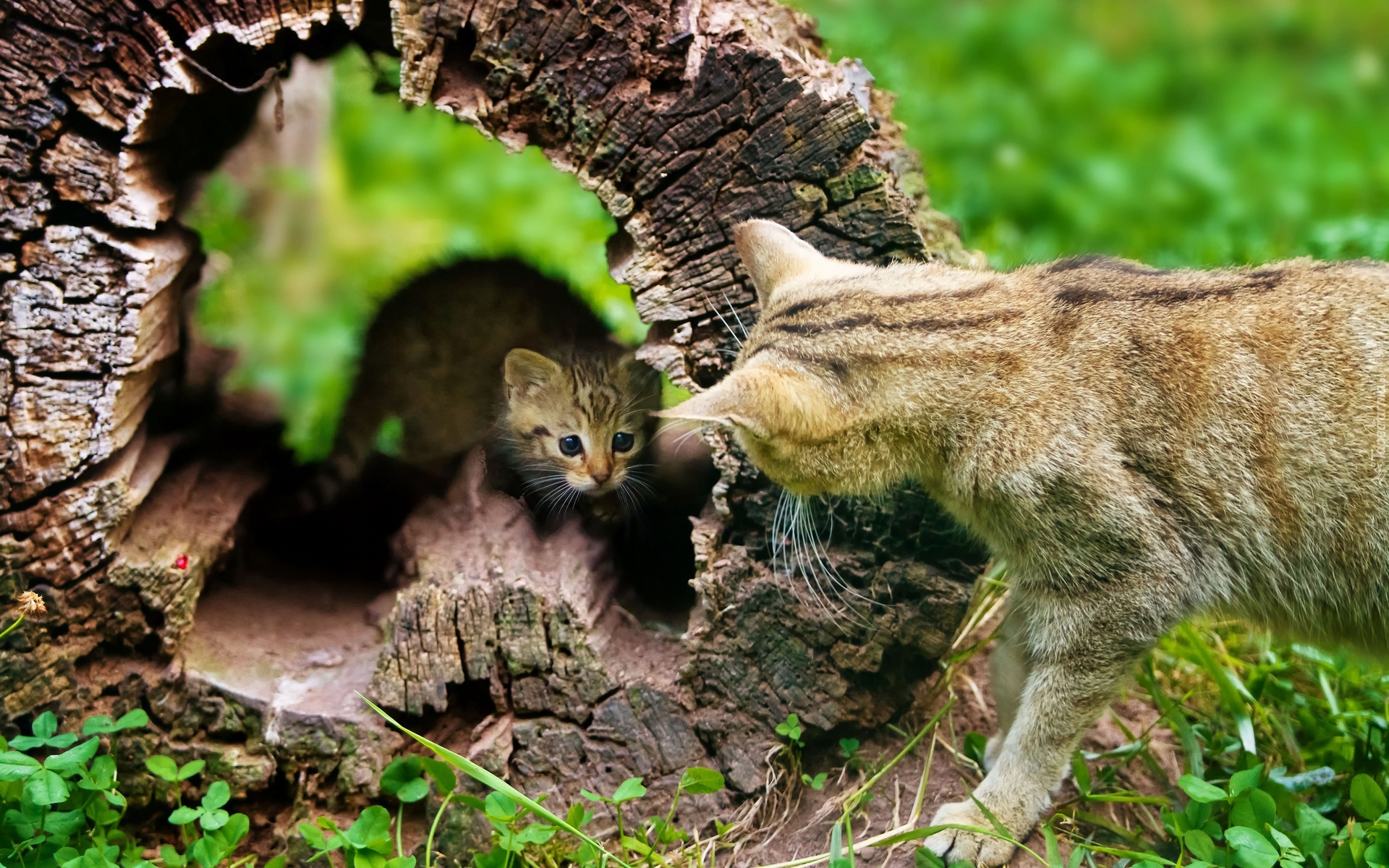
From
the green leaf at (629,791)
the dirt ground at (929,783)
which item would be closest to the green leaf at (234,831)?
the green leaf at (629,791)

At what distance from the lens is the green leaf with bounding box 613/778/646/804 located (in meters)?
2.66

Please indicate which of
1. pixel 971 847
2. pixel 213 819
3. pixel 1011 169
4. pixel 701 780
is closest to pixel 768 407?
pixel 701 780

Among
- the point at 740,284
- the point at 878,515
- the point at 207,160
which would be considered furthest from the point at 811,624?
the point at 207,160

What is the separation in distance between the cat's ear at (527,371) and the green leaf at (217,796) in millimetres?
1673

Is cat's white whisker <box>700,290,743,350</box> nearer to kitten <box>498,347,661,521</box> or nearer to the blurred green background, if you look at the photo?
kitten <box>498,347,661,521</box>

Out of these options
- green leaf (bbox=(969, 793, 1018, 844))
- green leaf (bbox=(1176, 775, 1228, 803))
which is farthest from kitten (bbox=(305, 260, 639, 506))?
green leaf (bbox=(1176, 775, 1228, 803))

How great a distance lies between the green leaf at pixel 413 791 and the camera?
279 centimetres

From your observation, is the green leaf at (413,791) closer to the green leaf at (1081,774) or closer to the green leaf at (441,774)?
the green leaf at (441,774)

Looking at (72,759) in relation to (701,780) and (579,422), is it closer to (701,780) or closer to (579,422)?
(701,780)

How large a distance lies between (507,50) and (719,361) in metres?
0.96

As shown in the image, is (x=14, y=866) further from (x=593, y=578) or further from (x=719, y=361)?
(x=719, y=361)

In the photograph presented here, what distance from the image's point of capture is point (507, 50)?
274 centimetres

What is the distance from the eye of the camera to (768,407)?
253cm

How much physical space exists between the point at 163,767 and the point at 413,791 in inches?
25.6
